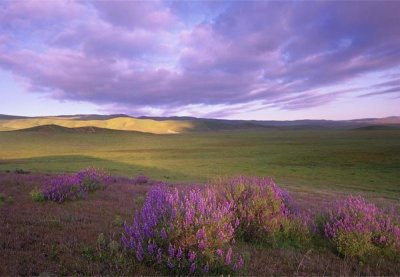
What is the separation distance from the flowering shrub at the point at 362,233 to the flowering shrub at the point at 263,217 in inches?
26.4

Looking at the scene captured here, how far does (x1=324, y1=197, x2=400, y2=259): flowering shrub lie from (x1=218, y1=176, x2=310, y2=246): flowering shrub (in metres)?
0.67

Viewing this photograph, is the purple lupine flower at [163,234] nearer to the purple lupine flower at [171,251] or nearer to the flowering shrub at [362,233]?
the purple lupine flower at [171,251]

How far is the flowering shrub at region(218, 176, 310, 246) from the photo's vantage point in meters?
7.08

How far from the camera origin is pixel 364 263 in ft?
19.9

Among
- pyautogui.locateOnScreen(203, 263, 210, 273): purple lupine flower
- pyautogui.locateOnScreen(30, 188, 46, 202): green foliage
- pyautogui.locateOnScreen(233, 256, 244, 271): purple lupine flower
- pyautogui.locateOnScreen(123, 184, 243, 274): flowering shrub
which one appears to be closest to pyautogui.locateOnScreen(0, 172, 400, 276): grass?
pyautogui.locateOnScreen(233, 256, 244, 271): purple lupine flower

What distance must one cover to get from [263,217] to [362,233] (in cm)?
192

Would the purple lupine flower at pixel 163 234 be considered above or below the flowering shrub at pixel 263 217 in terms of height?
above

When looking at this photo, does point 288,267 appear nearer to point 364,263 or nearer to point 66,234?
point 364,263

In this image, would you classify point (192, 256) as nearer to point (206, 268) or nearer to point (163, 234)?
point (206, 268)

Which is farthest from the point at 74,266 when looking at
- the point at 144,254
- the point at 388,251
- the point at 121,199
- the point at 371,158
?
the point at 371,158

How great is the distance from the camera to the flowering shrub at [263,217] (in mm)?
7082

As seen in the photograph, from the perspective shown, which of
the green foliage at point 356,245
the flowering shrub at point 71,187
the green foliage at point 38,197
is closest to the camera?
the green foliage at point 356,245

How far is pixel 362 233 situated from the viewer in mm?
6438

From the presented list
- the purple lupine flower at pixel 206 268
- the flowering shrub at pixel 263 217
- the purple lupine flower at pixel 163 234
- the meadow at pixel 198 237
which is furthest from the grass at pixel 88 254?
the purple lupine flower at pixel 206 268
